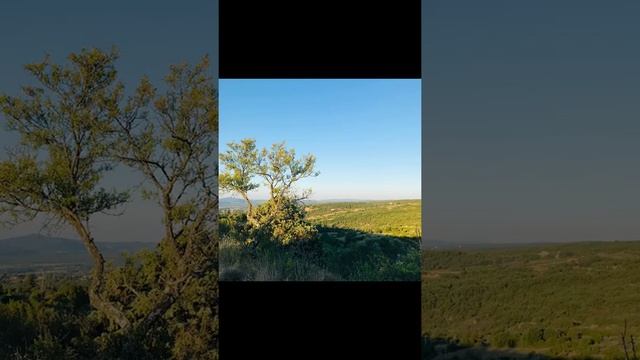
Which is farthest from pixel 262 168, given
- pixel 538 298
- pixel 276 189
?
pixel 538 298

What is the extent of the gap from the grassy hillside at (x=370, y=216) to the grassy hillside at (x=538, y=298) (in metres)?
7.13

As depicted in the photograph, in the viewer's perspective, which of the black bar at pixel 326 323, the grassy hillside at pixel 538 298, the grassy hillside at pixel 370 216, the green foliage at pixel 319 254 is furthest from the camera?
the grassy hillside at pixel 538 298

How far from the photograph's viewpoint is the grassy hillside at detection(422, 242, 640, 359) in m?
13.7

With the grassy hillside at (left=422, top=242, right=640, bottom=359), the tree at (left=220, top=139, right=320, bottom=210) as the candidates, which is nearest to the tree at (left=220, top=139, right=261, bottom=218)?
the tree at (left=220, top=139, right=320, bottom=210)

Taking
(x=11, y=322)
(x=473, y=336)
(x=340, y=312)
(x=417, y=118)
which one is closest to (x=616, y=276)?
(x=473, y=336)

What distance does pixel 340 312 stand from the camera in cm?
600

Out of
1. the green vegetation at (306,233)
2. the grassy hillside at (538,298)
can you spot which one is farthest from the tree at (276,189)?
the grassy hillside at (538,298)

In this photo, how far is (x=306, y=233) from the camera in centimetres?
774

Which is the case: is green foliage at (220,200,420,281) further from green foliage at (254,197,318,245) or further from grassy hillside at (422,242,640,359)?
grassy hillside at (422,242,640,359)

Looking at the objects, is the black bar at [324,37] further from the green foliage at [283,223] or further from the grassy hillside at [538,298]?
the grassy hillside at [538,298]

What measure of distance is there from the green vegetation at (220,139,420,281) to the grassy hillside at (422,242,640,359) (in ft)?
23.8

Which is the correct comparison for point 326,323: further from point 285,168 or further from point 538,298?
point 538,298

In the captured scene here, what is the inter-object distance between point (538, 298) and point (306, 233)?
10.8m

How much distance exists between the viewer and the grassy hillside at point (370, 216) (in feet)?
25.2
